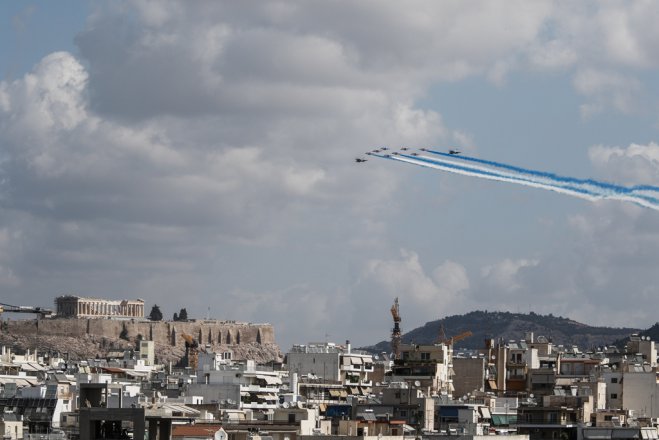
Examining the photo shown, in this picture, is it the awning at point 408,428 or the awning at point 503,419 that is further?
the awning at point 503,419

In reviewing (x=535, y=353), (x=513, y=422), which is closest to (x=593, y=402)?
(x=513, y=422)

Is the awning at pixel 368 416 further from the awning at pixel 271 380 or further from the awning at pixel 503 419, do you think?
the awning at pixel 271 380

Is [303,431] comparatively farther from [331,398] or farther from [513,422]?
[331,398]

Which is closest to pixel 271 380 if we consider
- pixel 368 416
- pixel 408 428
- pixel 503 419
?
pixel 503 419

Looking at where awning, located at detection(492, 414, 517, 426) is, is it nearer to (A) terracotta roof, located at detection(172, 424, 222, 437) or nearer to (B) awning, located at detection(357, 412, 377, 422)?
(B) awning, located at detection(357, 412, 377, 422)

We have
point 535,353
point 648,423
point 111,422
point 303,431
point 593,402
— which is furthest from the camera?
point 535,353

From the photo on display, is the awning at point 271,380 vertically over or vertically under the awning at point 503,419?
over

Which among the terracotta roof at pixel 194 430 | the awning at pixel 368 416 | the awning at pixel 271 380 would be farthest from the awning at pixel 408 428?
the awning at pixel 271 380

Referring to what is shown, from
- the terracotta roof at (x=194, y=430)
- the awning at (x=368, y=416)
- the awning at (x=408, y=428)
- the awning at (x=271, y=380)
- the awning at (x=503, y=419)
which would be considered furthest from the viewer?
the awning at (x=271, y=380)

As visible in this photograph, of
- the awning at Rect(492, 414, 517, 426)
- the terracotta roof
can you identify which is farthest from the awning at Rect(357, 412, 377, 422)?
the terracotta roof

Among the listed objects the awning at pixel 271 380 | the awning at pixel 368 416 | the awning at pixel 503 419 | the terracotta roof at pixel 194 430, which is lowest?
the terracotta roof at pixel 194 430

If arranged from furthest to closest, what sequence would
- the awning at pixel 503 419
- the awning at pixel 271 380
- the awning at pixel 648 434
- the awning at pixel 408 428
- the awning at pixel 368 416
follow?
1. the awning at pixel 271 380
2. the awning at pixel 503 419
3. the awning at pixel 368 416
4. the awning at pixel 648 434
5. the awning at pixel 408 428
